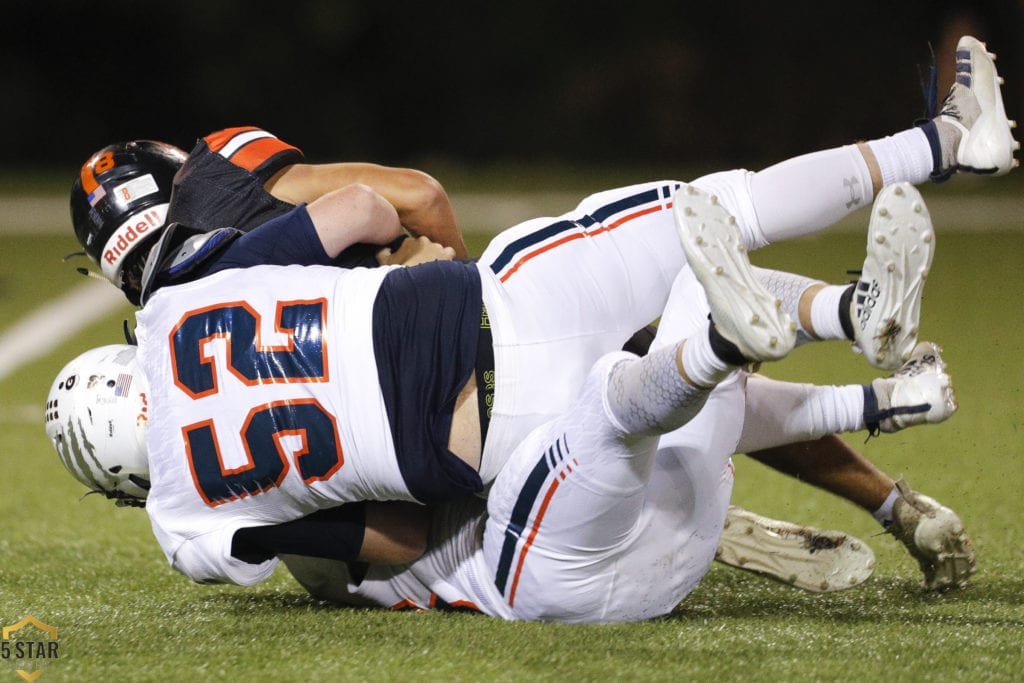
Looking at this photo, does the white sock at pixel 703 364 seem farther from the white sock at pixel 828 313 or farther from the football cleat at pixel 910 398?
the football cleat at pixel 910 398

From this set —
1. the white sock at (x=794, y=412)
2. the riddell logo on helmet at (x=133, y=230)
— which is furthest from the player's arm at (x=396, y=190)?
the white sock at (x=794, y=412)

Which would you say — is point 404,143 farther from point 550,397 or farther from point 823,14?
point 550,397

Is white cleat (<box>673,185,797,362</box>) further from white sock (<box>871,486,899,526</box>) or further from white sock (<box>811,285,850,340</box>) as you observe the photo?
white sock (<box>871,486,899,526</box>)

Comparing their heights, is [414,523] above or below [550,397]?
below

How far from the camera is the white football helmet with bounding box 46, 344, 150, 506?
2584 mm

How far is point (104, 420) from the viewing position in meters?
2.59

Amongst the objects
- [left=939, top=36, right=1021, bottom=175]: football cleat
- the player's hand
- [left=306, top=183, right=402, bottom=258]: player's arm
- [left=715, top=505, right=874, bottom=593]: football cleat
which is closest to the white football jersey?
[left=306, top=183, right=402, bottom=258]: player's arm

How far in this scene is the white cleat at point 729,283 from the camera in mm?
2094

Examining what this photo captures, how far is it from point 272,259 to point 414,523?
0.52 meters

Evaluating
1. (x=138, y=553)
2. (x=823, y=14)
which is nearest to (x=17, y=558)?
(x=138, y=553)

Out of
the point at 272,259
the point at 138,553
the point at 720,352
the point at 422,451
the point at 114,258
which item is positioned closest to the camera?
the point at 720,352

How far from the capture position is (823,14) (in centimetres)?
963

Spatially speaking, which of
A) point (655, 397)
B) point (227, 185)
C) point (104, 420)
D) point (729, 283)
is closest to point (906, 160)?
point (729, 283)

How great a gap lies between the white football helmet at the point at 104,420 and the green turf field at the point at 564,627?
0.26 m
